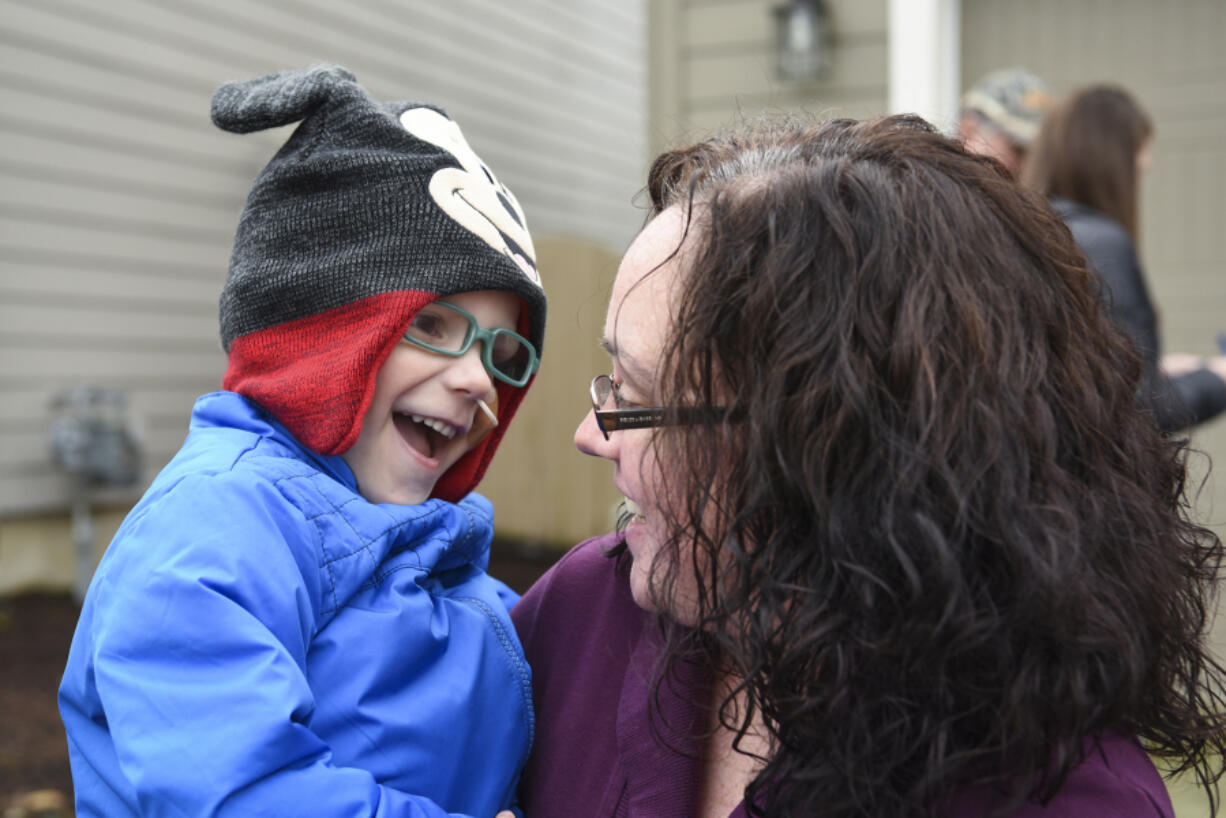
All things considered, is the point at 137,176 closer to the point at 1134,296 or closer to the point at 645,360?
the point at 1134,296

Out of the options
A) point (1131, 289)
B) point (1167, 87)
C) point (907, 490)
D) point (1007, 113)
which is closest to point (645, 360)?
point (907, 490)

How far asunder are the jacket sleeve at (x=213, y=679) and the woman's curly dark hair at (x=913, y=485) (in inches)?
19.8

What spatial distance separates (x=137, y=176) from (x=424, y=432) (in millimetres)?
4845

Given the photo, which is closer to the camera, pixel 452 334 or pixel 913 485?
pixel 913 485

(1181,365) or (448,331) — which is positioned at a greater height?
(448,331)

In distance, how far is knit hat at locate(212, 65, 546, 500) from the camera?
5.72ft

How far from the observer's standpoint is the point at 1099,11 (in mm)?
5508

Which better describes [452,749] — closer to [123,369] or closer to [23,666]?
[23,666]

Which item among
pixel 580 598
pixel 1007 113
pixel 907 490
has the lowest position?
pixel 580 598

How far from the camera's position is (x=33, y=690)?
14.6ft

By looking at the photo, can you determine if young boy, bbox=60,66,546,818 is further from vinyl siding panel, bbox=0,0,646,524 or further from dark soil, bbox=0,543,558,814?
vinyl siding panel, bbox=0,0,646,524

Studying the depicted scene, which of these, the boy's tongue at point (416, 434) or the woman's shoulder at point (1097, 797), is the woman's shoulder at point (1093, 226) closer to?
the boy's tongue at point (416, 434)

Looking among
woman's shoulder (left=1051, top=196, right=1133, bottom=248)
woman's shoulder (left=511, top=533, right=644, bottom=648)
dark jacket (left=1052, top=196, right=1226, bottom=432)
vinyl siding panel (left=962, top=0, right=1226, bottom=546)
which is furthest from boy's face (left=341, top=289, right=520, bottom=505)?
vinyl siding panel (left=962, top=0, right=1226, bottom=546)

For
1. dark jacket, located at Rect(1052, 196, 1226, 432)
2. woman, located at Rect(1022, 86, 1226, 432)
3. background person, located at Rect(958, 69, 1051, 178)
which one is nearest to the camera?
dark jacket, located at Rect(1052, 196, 1226, 432)
